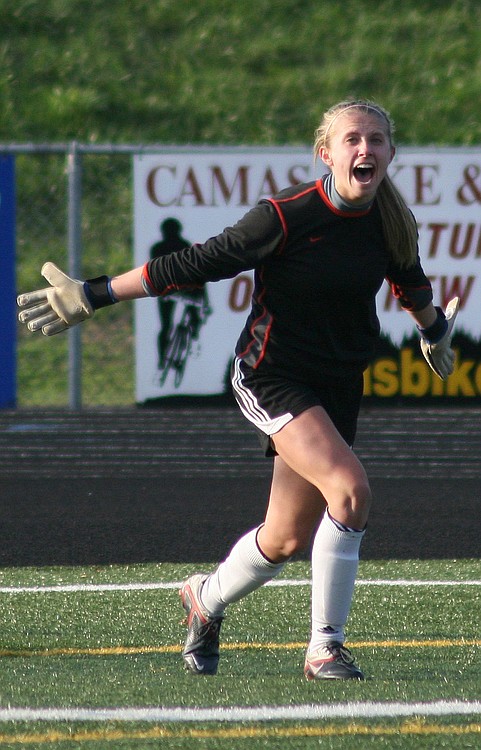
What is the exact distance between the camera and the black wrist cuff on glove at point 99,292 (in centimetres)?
404

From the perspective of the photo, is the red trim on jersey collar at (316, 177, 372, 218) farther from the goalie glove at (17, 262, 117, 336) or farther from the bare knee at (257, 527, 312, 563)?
the bare knee at (257, 527, 312, 563)

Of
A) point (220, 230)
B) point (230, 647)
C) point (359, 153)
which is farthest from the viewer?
point (220, 230)

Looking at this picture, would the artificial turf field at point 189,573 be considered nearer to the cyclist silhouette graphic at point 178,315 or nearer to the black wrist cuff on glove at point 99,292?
the cyclist silhouette graphic at point 178,315

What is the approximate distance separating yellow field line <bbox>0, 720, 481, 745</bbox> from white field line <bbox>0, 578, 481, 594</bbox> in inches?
96.8

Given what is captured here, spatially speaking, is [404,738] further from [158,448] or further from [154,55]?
[154,55]

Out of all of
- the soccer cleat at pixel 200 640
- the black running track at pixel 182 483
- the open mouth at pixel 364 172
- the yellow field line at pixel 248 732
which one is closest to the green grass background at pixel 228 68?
the black running track at pixel 182 483

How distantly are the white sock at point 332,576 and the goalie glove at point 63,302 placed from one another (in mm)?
914

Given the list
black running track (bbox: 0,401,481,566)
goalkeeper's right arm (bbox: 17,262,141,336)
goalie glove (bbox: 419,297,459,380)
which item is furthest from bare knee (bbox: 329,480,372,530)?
black running track (bbox: 0,401,481,566)

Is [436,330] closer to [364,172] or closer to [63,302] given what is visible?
[364,172]

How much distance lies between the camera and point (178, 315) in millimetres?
10273

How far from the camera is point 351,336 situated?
4156 millimetres

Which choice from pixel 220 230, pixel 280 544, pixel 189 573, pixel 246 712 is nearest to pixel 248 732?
pixel 246 712

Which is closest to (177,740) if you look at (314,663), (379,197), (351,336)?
(314,663)

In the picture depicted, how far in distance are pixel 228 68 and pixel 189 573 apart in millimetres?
12765
